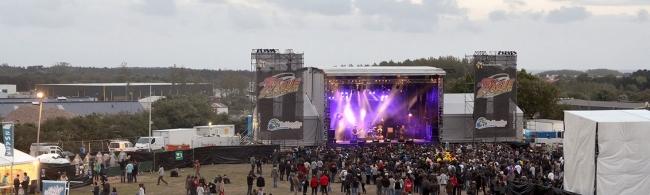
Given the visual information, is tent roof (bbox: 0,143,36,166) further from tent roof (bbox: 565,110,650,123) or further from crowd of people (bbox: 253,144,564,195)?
tent roof (bbox: 565,110,650,123)

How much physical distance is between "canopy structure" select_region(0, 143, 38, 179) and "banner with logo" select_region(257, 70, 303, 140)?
17.0 meters

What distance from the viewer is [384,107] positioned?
47.9 meters

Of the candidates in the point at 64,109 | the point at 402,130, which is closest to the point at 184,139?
the point at 402,130

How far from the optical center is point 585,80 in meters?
143

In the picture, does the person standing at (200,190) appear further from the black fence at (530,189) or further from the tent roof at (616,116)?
the tent roof at (616,116)

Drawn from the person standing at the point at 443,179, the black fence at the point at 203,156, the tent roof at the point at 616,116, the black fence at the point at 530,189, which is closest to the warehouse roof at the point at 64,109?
the black fence at the point at 203,156

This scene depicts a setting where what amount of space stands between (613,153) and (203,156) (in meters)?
21.6

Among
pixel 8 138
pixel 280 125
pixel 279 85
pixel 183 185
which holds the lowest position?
pixel 183 185

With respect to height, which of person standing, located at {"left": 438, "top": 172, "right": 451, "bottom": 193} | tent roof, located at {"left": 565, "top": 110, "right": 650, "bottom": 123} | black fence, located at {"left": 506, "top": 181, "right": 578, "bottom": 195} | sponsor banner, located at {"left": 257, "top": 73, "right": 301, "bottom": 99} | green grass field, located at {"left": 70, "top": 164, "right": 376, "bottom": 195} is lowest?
green grass field, located at {"left": 70, "top": 164, "right": 376, "bottom": 195}

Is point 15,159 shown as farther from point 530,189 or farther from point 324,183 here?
point 530,189

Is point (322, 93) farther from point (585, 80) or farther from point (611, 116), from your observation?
point (585, 80)

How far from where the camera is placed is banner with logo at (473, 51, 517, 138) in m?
45.5

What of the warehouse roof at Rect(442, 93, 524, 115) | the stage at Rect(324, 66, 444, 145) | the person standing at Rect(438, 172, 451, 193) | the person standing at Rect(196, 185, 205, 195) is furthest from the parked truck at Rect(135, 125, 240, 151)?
the person standing at Rect(438, 172, 451, 193)

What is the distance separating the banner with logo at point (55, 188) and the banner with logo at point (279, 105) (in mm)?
21547
